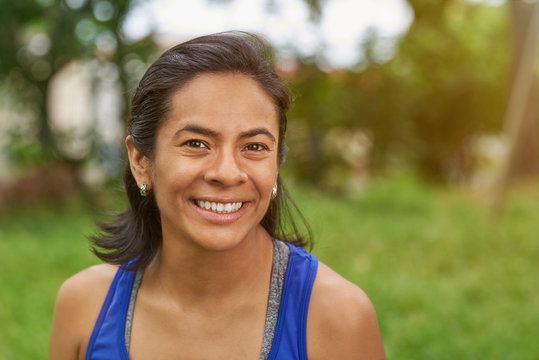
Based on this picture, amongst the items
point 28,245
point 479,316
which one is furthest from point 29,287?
point 479,316

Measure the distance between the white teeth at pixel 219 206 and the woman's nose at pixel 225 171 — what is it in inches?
2.3

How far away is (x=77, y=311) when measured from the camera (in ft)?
6.31

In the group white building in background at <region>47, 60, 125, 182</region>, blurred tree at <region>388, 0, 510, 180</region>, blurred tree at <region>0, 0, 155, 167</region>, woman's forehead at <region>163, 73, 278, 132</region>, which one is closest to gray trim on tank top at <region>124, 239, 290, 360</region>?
woman's forehead at <region>163, 73, 278, 132</region>

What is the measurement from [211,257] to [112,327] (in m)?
0.35

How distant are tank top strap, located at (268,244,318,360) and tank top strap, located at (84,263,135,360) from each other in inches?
17.5

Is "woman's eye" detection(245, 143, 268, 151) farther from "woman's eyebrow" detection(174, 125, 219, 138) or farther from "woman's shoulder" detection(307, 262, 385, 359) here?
"woman's shoulder" detection(307, 262, 385, 359)

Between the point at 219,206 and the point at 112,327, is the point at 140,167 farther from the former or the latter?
the point at 112,327

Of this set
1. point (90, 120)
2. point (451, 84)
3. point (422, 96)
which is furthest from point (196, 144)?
point (451, 84)

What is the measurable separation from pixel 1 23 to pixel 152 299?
265 inches

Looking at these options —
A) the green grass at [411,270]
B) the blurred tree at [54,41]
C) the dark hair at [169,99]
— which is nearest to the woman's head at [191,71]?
the dark hair at [169,99]

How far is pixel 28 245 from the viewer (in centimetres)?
586

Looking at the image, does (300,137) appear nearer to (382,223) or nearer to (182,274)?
(382,223)

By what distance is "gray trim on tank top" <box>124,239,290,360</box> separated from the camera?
1.75 meters

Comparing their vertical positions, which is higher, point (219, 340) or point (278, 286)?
point (278, 286)
